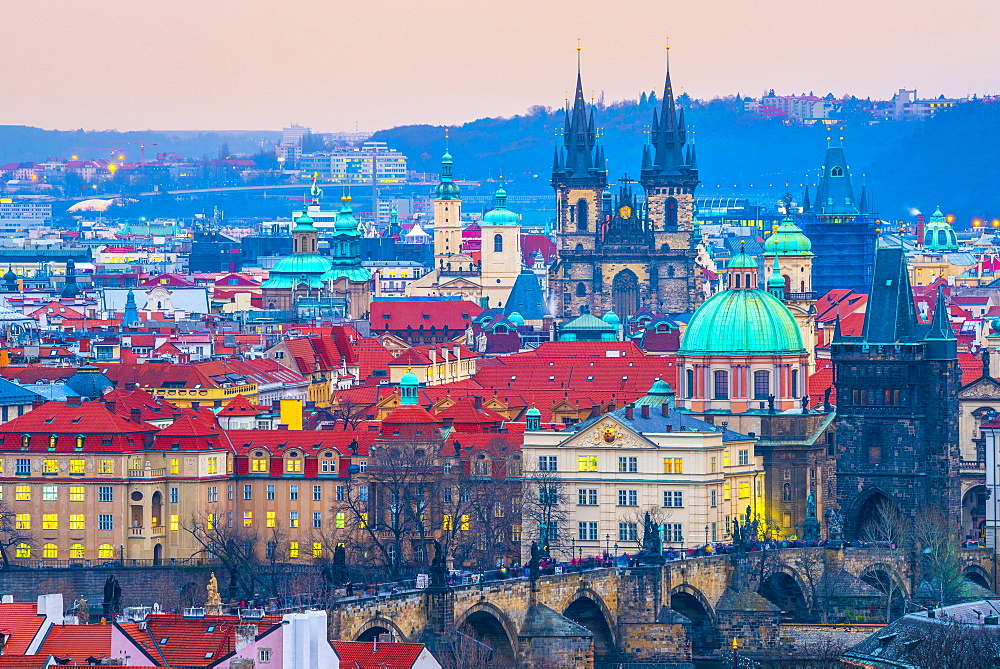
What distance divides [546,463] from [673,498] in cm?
489

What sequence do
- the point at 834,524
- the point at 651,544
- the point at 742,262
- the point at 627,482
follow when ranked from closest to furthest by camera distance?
the point at 651,544 < the point at 627,482 < the point at 834,524 < the point at 742,262

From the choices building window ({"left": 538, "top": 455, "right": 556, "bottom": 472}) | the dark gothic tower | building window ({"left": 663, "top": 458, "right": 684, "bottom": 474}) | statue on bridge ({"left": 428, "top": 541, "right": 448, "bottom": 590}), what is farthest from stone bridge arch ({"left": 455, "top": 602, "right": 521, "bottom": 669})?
the dark gothic tower

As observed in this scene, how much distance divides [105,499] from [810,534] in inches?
995

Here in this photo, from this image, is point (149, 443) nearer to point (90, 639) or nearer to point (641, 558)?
point (641, 558)

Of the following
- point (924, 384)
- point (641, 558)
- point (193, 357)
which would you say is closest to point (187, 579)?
point (641, 558)

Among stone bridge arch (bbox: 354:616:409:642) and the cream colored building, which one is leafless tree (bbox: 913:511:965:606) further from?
stone bridge arch (bbox: 354:616:409:642)

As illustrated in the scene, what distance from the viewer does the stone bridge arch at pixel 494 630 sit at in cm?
11019

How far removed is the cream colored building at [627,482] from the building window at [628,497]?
0.04 metres

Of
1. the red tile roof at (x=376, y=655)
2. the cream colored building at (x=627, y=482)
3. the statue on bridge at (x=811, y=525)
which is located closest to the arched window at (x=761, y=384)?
the statue on bridge at (x=811, y=525)

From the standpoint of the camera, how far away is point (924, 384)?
13925 cm

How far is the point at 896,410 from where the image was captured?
140 m

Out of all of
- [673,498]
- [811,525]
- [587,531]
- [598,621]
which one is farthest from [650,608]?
[811,525]

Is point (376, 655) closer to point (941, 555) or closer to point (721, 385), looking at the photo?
point (941, 555)

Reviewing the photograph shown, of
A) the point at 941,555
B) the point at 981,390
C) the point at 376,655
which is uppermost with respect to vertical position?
the point at 981,390
